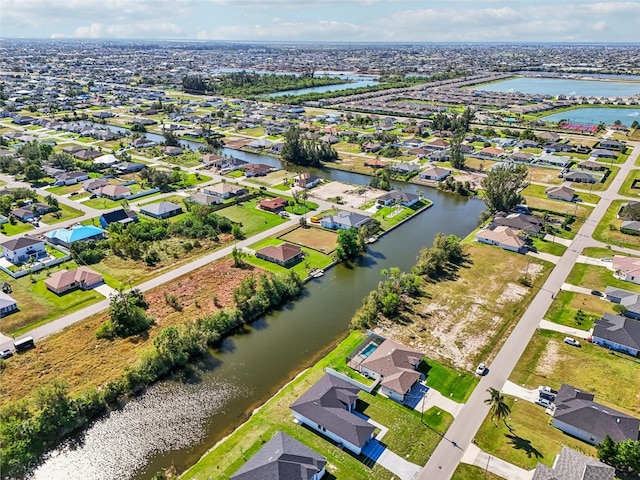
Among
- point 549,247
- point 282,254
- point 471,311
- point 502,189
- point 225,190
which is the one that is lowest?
point 471,311

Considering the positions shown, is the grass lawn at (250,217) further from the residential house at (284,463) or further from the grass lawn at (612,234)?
the grass lawn at (612,234)

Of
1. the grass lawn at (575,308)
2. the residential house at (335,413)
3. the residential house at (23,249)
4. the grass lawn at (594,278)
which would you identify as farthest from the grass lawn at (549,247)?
the residential house at (23,249)

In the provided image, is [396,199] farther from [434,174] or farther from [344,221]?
[434,174]

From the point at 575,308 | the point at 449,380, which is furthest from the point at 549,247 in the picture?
the point at 449,380

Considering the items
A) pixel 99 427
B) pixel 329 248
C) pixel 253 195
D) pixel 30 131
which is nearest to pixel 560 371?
pixel 329 248

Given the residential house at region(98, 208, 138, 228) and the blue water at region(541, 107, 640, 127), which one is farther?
the blue water at region(541, 107, 640, 127)

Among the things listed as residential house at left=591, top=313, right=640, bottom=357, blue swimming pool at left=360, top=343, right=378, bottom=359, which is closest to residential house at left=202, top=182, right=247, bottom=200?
blue swimming pool at left=360, top=343, right=378, bottom=359

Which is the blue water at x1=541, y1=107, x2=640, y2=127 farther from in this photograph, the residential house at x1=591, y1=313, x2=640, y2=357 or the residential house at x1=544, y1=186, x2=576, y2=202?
the residential house at x1=591, y1=313, x2=640, y2=357
